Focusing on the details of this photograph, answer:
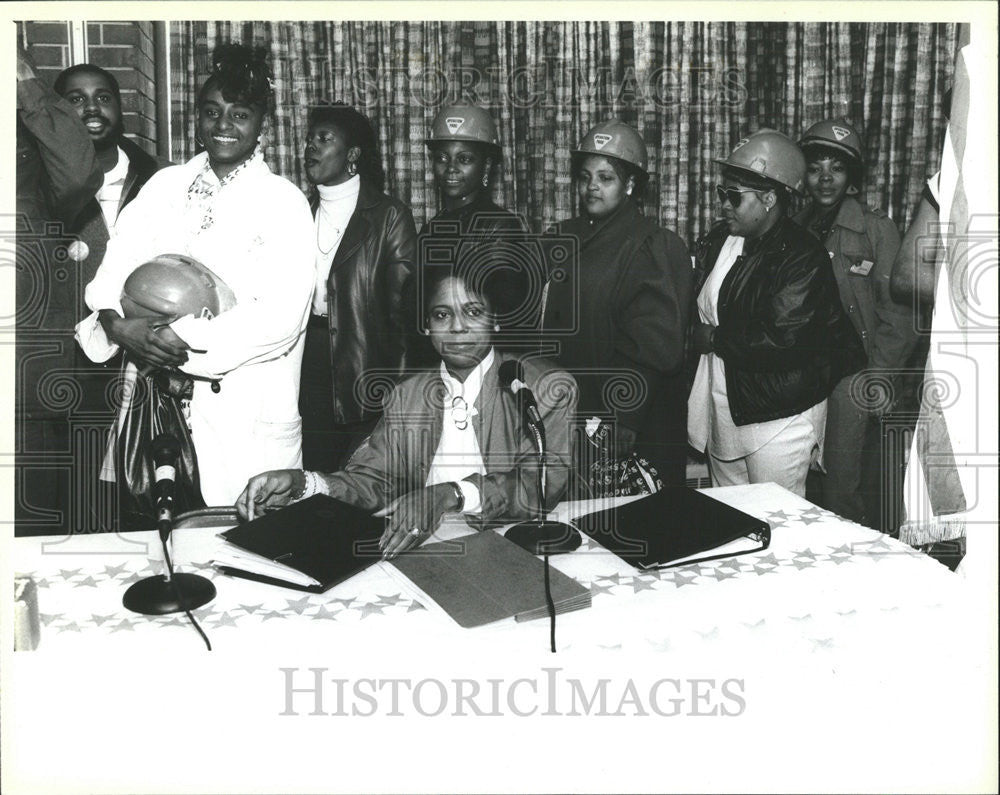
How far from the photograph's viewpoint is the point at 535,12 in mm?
3078

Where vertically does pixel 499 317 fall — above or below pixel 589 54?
below

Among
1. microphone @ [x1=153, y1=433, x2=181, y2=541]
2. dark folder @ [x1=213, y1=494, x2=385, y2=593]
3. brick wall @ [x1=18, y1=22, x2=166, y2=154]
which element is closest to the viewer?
microphone @ [x1=153, y1=433, x2=181, y2=541]

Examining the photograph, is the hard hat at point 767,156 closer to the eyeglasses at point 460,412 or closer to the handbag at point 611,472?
the handbag at point 611,472

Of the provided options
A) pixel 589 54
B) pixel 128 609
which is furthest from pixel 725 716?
pixel 589 54

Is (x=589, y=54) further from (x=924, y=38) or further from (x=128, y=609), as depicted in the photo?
(x=128, y=609)

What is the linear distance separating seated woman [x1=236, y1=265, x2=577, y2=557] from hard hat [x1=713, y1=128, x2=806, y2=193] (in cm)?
82

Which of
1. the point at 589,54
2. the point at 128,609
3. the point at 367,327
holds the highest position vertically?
the point at 589,54

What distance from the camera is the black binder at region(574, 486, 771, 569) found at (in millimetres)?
2672

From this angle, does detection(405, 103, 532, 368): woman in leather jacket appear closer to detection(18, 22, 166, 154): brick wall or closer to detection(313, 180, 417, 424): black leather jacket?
detection(313, 180, 417, 424): black leather jacket

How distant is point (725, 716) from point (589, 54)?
78.0 inches

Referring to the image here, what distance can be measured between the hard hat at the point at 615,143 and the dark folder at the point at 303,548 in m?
1.35

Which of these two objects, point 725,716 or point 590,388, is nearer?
point 725,716

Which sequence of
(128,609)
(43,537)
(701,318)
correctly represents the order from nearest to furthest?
(128,609)
(43,537)
(701,318)

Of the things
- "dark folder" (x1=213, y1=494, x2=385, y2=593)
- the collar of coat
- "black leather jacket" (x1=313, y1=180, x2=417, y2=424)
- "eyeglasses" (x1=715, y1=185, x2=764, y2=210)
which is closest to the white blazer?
"black leather jacket" (x1=313, y1=180, x2=417, y2=424)
